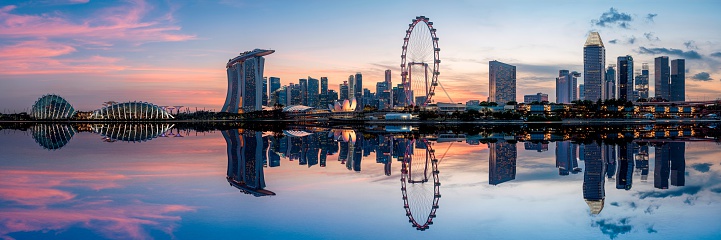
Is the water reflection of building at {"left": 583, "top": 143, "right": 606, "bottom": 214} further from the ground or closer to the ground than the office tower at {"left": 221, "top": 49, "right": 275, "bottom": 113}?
closer to the ground

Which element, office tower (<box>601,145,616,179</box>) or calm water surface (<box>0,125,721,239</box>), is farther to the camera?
office tower (<box>601,145,616,179</box>)

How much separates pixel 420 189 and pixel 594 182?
20.9 ft

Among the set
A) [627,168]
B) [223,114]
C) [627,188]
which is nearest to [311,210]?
[627,188]

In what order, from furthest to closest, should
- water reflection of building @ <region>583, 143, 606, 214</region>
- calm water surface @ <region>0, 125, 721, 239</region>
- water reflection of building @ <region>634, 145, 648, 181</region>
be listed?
water reflection of building @ <region>634, 145, 648, 181</region> → water reflection of building @ <region>583, 143, 606, 214</region> → calm water surface @ <region>0, 125, 721, 239</region>

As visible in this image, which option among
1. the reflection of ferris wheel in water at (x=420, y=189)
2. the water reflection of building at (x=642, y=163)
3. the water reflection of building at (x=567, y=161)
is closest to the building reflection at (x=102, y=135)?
the reflection of ferris wheel in water at (x=420, y=189)

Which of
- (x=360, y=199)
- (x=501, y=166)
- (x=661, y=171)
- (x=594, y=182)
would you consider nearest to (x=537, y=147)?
(x=501, y=166)

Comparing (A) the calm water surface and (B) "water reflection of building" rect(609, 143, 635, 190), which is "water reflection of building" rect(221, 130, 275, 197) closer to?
(A) the calm water surface

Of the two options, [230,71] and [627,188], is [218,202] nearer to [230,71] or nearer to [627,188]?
[627,188]

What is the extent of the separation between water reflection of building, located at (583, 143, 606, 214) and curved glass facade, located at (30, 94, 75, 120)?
6482 inches

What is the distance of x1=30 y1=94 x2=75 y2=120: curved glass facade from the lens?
532ft

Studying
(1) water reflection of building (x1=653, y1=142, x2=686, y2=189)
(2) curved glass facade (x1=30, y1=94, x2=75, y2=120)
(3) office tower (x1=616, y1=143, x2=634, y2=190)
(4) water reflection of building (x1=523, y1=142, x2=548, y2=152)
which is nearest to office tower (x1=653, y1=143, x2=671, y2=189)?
(1) water reflection of building (x1=653, y1=142, x2=686, y2=189)

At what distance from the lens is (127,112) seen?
16175 cm

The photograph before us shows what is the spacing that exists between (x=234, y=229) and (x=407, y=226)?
3396 mm

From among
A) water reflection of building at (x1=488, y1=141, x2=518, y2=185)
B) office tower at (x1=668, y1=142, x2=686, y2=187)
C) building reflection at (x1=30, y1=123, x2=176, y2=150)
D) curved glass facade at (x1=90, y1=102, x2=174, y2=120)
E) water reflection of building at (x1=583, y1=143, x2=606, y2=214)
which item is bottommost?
office tower at (x1=668, y1=142, x2=686, y2=187)
